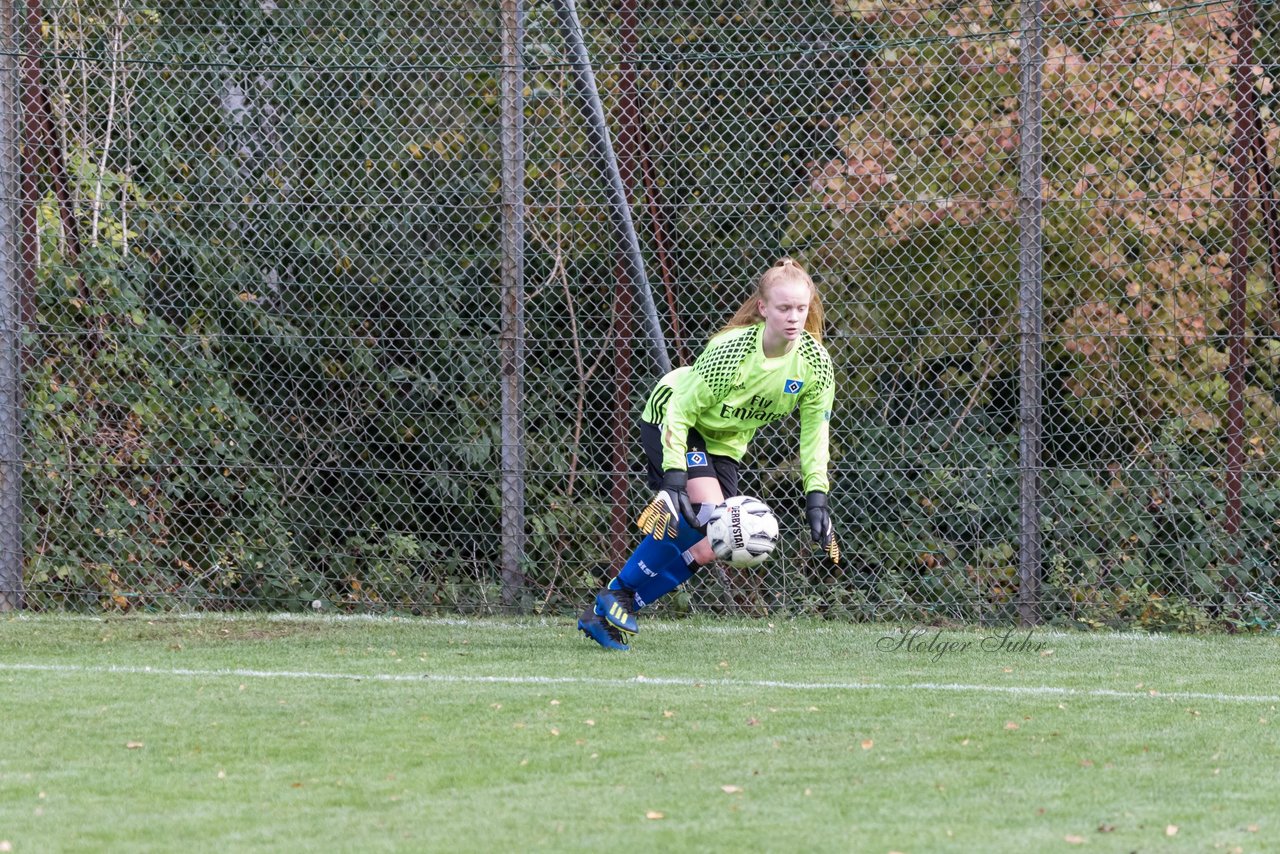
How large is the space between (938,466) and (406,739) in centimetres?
400

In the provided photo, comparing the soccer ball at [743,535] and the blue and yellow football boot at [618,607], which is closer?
the soccer ball at [743,535]

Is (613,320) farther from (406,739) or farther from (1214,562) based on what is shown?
(406,739)

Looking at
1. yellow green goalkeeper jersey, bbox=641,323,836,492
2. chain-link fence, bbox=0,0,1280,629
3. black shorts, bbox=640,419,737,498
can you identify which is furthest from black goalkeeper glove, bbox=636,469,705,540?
chain-link fence, bbox=0,0,1280,629

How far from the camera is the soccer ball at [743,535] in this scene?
19.1 ft

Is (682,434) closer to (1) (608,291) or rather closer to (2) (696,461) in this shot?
(2) (696,461)

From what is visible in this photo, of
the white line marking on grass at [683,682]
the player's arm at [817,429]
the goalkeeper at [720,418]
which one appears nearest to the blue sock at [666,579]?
the goalkeeper at [720,418]

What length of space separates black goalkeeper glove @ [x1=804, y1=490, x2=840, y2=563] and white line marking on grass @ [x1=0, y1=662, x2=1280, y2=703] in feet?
2.29

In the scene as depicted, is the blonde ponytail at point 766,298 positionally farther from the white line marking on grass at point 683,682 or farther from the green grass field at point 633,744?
the white line marking on grass at point 683,682

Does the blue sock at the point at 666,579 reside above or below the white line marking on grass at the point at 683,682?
above

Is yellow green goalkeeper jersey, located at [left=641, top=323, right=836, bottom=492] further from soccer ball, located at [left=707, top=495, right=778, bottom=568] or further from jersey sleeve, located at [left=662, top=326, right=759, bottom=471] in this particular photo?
soccer ball, located at [left=707, top=495, right=778, bottom=568]

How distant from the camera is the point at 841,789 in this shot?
3785mm

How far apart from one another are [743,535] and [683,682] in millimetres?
653

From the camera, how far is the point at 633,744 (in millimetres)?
4328

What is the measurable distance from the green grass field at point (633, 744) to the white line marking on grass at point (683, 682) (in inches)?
0.8
